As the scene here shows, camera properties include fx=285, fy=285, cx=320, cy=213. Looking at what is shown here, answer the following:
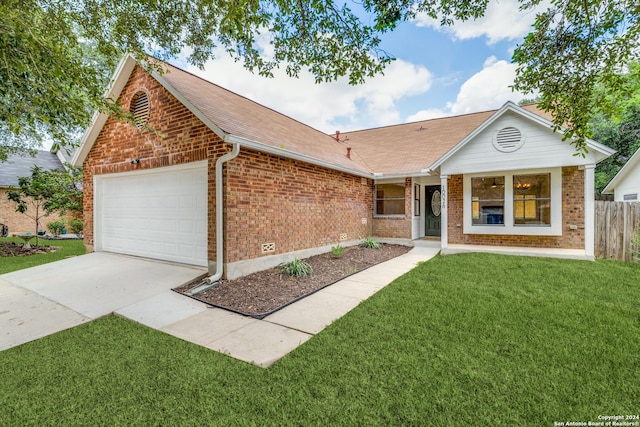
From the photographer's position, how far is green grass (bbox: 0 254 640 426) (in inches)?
89.4

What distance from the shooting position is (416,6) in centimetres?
525

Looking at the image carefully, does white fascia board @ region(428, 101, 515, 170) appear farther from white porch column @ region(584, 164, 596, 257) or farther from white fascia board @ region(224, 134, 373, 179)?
white fascia board @ region(224, 134, 373, 179)

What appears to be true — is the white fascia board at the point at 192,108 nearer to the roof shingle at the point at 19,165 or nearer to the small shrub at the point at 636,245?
the small shrub at the point at 636,245

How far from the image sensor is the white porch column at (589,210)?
25.2 ft

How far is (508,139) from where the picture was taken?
8578mm

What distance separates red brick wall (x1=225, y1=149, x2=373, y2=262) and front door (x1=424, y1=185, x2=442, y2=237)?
12.0ft

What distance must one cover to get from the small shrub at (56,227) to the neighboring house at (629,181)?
27.1m

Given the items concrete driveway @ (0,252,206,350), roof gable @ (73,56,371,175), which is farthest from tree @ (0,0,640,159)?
concrete driveway @ (0,252,206,350)

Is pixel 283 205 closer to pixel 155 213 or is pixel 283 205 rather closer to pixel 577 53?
pixel 155 213

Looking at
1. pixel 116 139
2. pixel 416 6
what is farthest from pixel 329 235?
pixel 116 139

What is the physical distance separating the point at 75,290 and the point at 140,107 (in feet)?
15.8

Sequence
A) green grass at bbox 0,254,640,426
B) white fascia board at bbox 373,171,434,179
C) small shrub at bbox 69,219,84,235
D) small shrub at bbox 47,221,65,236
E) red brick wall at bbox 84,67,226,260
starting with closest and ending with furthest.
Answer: green grass at bbox 0,254,640,426 → red brick wall at bbox 84,67,226,260 → white fascia board at bbox 373,171,434,179 → small shrub at bbox 47,221,65,236 → small shrub at bbox 69,219,84,235

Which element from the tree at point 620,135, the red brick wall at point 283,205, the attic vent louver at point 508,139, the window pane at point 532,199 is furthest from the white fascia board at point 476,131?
the tree at point 620,135

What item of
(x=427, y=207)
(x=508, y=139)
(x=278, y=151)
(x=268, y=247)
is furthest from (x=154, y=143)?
(x=427, y=207)
